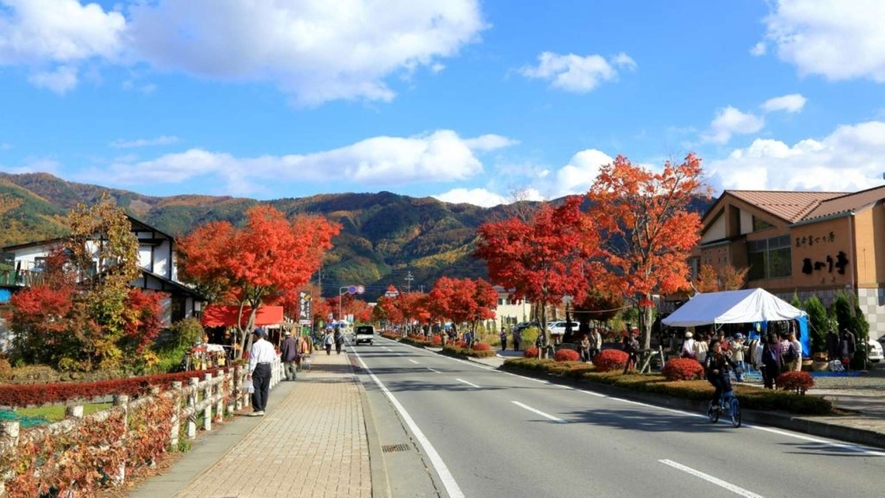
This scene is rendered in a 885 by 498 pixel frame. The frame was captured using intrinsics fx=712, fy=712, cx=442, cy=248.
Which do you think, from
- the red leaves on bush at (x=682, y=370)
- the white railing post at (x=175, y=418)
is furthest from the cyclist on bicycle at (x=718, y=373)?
the white railing post at (x=175, y=418)

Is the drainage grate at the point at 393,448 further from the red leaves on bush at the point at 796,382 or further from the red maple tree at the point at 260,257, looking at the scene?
the red maple tree at the point at 260,257

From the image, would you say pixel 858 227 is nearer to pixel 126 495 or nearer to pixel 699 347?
pixel 699 347

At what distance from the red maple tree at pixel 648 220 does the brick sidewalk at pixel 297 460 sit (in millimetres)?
10660

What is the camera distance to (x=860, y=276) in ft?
111

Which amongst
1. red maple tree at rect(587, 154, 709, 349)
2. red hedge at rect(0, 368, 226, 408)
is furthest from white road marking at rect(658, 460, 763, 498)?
red hedge at rect(0, 368, 226, 408)

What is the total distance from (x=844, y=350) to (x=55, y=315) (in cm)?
3008

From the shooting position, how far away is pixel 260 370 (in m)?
14.1

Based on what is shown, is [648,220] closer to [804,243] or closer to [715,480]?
[715,480]

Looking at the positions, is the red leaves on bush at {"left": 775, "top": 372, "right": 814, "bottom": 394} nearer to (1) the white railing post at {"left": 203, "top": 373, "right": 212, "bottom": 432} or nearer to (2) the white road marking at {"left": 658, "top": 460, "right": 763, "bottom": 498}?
(2) the white road marking at {"left": 658, "top": 460, "right": 763, "bottom": 498}

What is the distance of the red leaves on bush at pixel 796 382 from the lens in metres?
15.0

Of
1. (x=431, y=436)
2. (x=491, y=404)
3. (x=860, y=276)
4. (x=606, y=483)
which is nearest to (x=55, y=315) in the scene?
(x=491, y=404)

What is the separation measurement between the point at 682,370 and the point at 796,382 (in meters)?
4.08

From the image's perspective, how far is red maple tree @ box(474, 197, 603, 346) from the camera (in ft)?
99.1

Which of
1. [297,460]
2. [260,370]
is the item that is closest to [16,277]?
[260,370]
